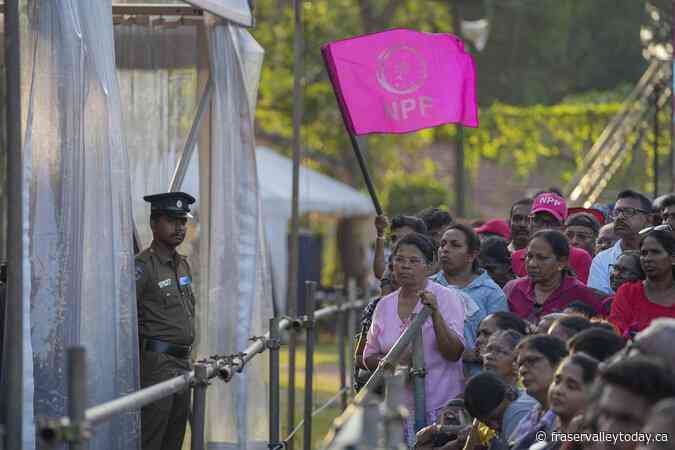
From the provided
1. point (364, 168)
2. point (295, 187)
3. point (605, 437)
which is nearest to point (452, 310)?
point (364, 168)

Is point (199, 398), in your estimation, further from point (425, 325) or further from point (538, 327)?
point (538, 327)

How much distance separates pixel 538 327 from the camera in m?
6.82

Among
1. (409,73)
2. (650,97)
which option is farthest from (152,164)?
(650,97)

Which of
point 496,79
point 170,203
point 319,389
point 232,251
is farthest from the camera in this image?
point 496,79

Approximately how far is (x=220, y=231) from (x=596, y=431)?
562cm

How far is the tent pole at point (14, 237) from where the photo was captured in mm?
5824

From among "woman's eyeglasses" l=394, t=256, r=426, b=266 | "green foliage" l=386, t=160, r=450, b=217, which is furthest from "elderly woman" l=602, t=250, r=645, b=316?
"green foliage" l=386, t=160, r=450, b=217

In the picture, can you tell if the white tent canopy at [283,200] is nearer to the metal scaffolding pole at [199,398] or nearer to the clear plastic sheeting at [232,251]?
the clear plastic sheeting at [232,251]

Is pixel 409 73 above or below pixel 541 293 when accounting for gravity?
above

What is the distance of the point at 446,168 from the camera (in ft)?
137

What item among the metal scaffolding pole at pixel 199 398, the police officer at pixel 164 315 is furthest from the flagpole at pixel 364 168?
the metal scaffolding pole at pixel 199 398

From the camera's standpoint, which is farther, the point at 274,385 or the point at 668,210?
the point at 668,210

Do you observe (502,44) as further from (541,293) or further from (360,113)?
(541,293)

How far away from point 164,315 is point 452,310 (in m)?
1.93
